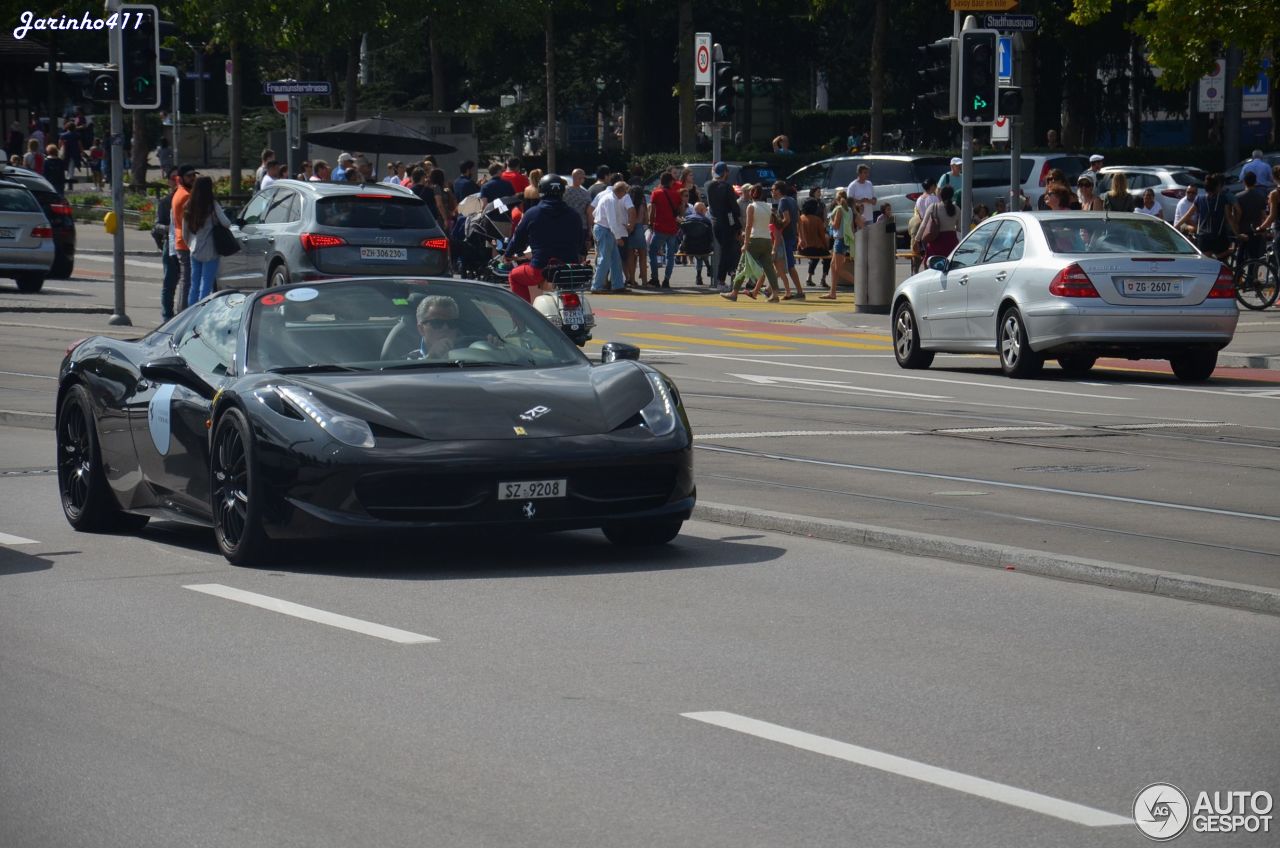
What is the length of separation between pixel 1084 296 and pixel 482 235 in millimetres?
11927

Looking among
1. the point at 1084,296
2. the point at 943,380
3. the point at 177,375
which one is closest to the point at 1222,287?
the point at 1084,296

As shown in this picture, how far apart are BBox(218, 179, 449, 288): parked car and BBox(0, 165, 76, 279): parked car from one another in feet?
28.6

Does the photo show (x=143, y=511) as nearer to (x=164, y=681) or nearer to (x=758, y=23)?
(x=164, y=681)

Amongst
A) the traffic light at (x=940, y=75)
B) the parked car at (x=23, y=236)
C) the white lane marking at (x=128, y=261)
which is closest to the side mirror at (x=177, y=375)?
the traffic light at (x=940, y=75)

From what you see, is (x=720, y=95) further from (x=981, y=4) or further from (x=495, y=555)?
(x=495, y=555)

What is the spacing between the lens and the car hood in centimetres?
909

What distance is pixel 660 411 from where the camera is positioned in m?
9.58

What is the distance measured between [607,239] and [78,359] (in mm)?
21693

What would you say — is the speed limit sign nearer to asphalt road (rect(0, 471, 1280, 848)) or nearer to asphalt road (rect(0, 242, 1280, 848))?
asphalt road (rect(0, 242, 1280, 848))

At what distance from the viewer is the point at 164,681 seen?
278 inches

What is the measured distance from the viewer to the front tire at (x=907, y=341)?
21516mm

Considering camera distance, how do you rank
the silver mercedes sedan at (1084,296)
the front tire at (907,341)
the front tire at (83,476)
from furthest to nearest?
1. the front tire at (907,341)
2. the silver mercedes sedan at (1084,296)
3. the front tire at (83,476)

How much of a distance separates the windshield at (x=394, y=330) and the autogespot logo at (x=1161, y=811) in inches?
193

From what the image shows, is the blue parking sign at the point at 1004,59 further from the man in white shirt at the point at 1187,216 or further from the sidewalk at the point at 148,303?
the man in white shirt at the point at 1187,216
